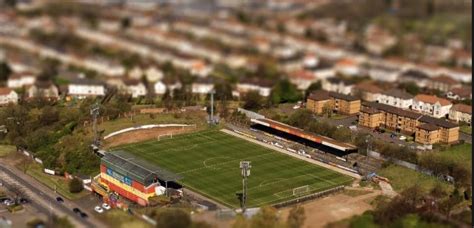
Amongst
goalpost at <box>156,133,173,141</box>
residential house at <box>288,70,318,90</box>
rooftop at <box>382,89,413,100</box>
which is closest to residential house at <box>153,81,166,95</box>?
residential house at <box>288,70,318,90</box>

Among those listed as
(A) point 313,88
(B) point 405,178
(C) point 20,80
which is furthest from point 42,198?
(C) point 20,80

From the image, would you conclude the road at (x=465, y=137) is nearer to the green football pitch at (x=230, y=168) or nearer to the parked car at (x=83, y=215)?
the green football pitch at (x=230, y=168)

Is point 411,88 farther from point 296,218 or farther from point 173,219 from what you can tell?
point 173,219

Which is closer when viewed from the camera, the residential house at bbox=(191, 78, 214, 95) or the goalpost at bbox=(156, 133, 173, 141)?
the goalpost at bbox=(156, 133, 173, 141)

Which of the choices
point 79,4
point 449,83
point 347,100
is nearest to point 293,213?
point 347,100

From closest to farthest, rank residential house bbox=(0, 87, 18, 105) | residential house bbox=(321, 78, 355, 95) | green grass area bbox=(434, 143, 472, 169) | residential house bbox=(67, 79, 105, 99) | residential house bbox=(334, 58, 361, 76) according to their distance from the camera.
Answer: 1. green grass area bbox=(434, 143, 472, 169)
2. residential house bbox=(0, 87, 18, 105)
3. residential house bbox=(67, 79, 105, 99)
4. residential house bbox=(321, 78, 355, 95)
5. residential house bbox=(334, 58, 361, 76)

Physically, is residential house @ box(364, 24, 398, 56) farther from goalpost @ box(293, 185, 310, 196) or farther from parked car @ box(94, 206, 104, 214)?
parked car @ box(94, 206, 104, 214)

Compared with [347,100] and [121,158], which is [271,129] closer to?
[347,100]
